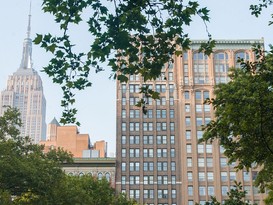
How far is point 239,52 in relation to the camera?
380ft

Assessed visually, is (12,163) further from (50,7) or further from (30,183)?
(50,7)

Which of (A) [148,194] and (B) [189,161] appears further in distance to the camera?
(B) [189,161]

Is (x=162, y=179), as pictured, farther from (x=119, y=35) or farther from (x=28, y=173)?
(x=119, y=35)

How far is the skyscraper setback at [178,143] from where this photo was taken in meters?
107

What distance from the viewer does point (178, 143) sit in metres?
110

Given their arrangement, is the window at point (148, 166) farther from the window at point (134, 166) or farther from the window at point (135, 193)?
the window at point (135, 193)

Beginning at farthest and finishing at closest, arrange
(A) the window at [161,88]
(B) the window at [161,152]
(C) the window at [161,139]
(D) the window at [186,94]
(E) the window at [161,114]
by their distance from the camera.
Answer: (A) the window at [161,88] < (D) the window at [186,94] < (E) the window at [161,114] < (C) the window at [161,139] < (B) the window at [161,152]

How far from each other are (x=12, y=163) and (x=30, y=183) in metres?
2.05

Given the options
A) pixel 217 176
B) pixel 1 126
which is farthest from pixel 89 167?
pixel 1 126

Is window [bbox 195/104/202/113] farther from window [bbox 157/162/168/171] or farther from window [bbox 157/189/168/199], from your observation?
window [bbox 157/189/168/199]

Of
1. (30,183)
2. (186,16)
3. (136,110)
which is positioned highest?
(136,110)

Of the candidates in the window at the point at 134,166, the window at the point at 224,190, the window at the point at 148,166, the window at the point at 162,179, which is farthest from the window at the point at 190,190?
the window at the point at 134,166

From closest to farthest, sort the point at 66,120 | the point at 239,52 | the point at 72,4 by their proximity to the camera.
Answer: the point at 72,4, the point at 66,120, the point at 239,52

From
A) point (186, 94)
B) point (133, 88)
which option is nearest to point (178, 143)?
point (186, 94)
